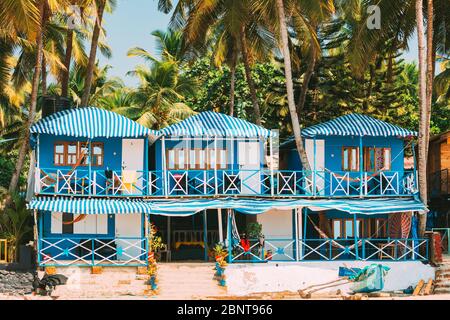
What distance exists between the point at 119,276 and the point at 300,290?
6.24 meters

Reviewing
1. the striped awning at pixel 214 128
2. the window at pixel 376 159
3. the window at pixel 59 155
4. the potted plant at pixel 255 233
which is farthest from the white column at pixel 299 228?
the window at pixel 59 155

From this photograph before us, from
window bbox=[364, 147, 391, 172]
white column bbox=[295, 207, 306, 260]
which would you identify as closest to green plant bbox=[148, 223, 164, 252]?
white column bbox=[295, 207, 306, 260]

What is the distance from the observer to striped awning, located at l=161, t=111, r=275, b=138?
123 feet

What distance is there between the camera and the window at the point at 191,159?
3888 centimetres

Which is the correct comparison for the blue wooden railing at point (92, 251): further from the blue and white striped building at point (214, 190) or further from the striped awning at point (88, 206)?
the striped awning at point (88, 206)

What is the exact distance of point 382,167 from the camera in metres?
40.0

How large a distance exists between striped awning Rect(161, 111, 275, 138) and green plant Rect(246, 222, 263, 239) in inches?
131

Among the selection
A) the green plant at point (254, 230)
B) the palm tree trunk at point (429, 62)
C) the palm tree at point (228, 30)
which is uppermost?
the palm tree at point (228, 30)

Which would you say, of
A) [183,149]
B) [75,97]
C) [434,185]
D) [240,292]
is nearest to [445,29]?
[434,185]

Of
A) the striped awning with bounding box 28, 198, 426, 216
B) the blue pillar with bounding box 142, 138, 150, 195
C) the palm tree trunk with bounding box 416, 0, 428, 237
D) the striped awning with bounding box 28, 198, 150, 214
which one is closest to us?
the striped awning with bounding box 28, 198, 150, 214

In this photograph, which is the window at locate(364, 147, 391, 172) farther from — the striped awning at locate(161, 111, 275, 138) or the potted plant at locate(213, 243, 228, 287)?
the potted plant at locate(213, 243, 228, 287)

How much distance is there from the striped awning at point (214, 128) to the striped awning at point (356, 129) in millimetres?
2050

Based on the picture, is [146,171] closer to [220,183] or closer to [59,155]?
[220,183]

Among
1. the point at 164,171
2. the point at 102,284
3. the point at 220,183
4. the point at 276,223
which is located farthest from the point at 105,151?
the point at 276,223
